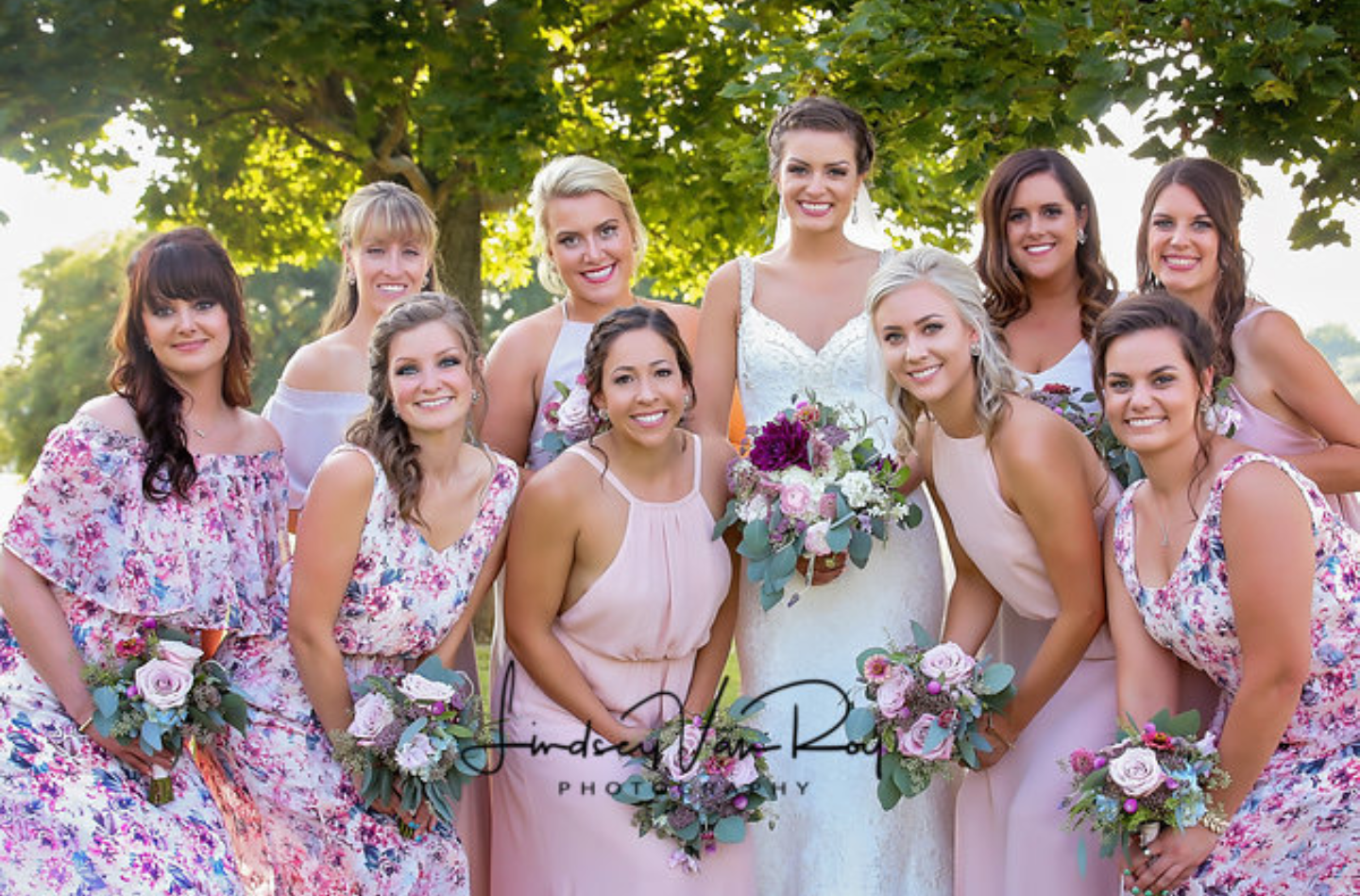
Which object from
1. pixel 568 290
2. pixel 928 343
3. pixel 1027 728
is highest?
pixel 568 290

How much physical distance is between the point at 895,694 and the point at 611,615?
1.12 m

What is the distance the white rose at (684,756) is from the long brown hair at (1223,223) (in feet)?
8.05

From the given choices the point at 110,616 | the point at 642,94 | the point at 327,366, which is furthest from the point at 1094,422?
the point at 642,94

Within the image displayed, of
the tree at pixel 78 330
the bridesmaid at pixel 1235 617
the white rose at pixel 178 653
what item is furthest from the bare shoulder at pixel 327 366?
the tree at pixel 78 330

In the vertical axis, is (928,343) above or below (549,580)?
above

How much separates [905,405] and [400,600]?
6.63 feet

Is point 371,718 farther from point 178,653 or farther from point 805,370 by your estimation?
point 805,370

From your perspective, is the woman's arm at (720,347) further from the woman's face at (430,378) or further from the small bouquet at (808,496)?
the woman's face at (430,378)

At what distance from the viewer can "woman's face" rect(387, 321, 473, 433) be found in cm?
530

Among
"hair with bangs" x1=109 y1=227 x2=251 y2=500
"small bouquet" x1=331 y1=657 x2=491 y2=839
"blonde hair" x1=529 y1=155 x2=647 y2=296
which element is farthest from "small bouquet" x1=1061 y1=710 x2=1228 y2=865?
"hair with bangs" x1=109 y1=227 x2=251 y2=500

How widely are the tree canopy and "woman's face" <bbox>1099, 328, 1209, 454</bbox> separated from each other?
2.29 m

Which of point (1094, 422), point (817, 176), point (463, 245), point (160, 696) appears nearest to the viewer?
point (160, 696)

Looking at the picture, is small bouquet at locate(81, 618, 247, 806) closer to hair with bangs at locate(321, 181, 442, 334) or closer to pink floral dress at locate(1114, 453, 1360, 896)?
hair with bangs at locate(321, 181, 442, 334)

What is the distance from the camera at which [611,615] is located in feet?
18.0
